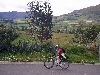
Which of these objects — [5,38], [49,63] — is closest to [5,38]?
[5,38]

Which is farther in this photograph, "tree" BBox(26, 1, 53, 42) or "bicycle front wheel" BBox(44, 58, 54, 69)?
"tree" BBox(26, 1, 53, 42)

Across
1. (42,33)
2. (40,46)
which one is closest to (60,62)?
(40,46)

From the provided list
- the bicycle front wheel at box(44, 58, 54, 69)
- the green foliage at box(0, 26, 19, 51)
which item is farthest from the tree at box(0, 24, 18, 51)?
the bicycle front wheel at box(44, 58, 54, 69)

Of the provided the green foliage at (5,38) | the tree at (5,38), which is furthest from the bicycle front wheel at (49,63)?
the tree at (5,38)

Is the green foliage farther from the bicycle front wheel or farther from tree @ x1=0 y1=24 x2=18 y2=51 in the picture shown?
the bicycle front wheel

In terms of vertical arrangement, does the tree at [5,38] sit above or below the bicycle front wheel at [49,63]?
above

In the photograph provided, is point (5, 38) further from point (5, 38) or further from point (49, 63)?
point (49, 63)

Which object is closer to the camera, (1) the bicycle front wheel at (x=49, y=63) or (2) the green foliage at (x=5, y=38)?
(1) the bicycle front wheel at (x=49, y=63)

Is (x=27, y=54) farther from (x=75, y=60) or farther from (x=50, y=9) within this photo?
(x=50, y=9)

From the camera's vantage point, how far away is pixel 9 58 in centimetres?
2061

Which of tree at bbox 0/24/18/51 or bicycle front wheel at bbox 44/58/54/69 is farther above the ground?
tree at bbox 0/24/18/51

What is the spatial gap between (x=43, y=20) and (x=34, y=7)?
7.79ft

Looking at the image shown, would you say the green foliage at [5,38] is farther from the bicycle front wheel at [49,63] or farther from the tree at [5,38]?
the bicycle front wheel at [49,63]

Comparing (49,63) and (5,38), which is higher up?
(5,38)
